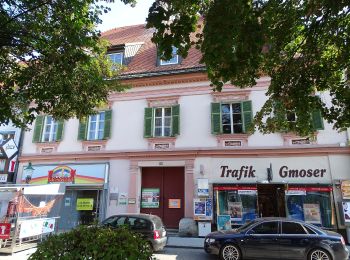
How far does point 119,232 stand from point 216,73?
3444 millimetres

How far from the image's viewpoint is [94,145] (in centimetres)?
1758

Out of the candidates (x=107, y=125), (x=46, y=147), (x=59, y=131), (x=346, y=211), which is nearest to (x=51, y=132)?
(x=59, y=131)

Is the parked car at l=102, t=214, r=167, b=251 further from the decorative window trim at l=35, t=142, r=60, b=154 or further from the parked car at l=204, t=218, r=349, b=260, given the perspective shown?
the decorative window trim at l=35, t=142, r=60, b=154

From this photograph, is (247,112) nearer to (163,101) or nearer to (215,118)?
(215,118)

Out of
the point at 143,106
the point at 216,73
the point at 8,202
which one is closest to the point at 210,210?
the point at 143,106

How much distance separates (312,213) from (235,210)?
3409 mm

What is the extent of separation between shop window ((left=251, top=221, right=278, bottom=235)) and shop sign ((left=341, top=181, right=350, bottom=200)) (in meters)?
5.58

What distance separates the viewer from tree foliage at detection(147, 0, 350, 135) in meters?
4.80

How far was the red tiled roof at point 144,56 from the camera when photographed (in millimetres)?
17867

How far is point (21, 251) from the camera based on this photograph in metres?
12.0

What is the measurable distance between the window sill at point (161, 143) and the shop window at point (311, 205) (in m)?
6.15

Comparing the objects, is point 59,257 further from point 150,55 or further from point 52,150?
point 150,55

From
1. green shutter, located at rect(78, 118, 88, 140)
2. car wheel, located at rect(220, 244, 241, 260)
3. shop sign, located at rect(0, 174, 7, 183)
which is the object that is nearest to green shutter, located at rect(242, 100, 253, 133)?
car wheel, located at rect(220, 244, 241, 260)

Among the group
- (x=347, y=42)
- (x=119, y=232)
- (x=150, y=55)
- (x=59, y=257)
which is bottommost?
(x=59, y=257)
